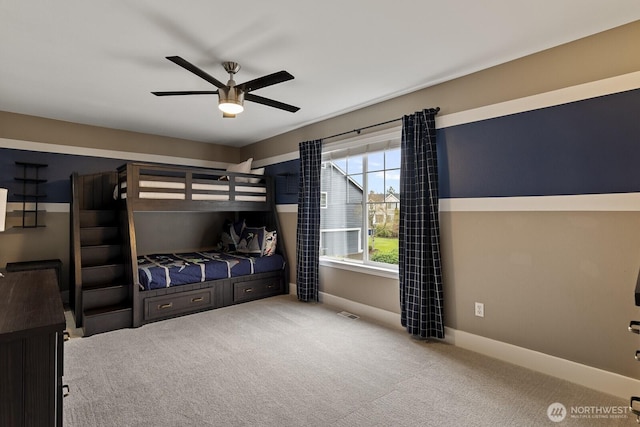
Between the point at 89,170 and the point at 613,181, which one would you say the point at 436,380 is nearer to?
the point at 613,181

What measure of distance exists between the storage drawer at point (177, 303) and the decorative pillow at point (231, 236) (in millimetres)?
1177

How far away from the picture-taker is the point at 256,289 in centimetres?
435

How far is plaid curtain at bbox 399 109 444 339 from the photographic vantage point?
294cm

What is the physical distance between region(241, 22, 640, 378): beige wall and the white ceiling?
0.16 meters

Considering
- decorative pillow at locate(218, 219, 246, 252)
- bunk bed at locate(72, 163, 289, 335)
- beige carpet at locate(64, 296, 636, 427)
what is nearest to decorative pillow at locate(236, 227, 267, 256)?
bunk bed at locate(72, 163, 289, 335)

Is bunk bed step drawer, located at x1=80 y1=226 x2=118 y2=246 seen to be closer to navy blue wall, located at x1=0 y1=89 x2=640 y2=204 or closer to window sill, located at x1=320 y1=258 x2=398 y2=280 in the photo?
window sill, located at x1=320 y1=258 x2=398 y2=280

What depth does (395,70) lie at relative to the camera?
9.15 ft

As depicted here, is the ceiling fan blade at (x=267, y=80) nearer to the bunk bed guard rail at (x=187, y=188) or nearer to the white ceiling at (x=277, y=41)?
the white ceiling at (x=277, y=41)

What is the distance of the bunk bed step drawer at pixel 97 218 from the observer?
3908 mm

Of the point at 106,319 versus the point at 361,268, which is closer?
the point at 106,319

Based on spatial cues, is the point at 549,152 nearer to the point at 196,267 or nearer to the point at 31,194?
A: the point at 196,267

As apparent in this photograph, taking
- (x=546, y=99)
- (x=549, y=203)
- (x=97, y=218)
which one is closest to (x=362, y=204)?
(x=549, y=203)

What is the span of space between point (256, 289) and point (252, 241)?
0.72m

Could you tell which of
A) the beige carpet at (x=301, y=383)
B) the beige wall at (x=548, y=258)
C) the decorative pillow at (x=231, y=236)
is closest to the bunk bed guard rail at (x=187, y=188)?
the decorative pillow at (x=231, y=236)
